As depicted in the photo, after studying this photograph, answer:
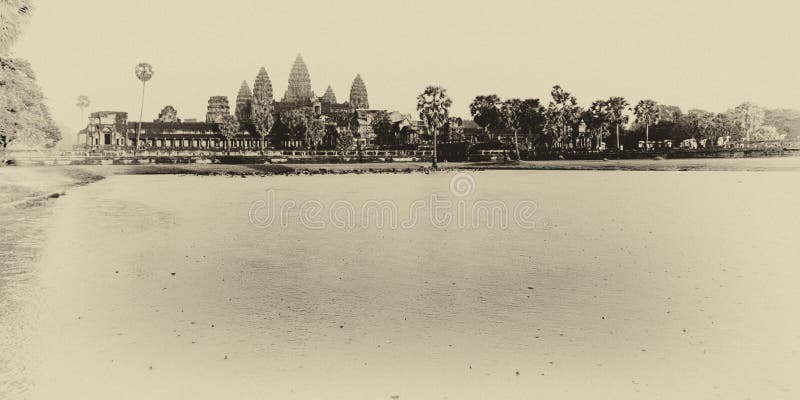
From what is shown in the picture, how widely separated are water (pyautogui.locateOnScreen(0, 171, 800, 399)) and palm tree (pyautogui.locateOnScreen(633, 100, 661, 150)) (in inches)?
4286

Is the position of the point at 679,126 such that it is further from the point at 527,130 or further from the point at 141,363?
the point at 141,363

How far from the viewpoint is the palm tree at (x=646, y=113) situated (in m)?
123

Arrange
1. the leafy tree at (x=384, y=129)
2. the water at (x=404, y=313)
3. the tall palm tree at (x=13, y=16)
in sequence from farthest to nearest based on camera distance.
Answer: the leafy tree at (x=384, y=129), the tall palm tree at (x=13, y=16), the water at (x=404, y=313)

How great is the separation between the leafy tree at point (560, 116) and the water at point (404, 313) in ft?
316

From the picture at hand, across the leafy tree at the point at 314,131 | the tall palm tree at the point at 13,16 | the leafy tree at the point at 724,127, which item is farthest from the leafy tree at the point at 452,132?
the tall palm tree at the point at 13,16

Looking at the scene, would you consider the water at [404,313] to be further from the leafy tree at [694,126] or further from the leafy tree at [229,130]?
the leafy tree at [229,130]

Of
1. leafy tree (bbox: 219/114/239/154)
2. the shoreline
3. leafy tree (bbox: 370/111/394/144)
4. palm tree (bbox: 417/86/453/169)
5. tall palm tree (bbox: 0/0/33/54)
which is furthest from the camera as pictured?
leafy tree (bbox: 370/111/394/144)

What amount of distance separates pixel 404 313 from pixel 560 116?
111m

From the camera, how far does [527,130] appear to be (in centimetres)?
11900

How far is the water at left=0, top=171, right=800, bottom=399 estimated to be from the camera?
782 cm

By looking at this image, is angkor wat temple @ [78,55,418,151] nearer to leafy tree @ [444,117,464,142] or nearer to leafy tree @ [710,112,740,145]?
leafy tree @ [444,117,464,142]

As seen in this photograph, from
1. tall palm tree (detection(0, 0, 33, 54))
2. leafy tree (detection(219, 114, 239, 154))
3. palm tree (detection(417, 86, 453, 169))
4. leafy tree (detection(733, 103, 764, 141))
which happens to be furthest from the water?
leafy tree (detection(219, 114, 239, 154))

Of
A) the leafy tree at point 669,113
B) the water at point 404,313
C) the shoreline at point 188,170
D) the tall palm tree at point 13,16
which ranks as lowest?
the water at point 404,313

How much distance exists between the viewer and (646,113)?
124m
